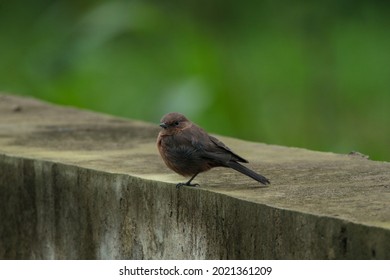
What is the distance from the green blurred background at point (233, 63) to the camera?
25.1 ft

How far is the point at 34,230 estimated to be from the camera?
6535mm

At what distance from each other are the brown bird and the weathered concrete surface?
0.22 feet

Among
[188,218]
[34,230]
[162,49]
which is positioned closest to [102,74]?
[162,49]

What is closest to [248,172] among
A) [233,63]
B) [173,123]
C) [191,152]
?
[191,152]

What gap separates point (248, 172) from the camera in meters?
5.85

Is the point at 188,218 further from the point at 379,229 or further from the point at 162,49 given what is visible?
the point at 162,49

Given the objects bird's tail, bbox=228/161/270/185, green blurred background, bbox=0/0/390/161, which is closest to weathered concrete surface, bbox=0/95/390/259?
bird's tail, bbox=228/161/270/185

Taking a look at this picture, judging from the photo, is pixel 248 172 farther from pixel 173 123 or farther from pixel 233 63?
pixel 233 63

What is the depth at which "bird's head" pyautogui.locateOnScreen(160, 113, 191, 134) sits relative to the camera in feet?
19.9

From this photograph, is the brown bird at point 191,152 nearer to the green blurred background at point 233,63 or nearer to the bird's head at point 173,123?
the bird's head at point 173,123

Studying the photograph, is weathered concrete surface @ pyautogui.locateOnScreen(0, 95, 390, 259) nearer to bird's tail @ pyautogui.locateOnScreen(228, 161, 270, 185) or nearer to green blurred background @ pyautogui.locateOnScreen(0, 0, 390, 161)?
bird's tail @ pyautogui.locateOnScreen(228, 161, 270, 185)

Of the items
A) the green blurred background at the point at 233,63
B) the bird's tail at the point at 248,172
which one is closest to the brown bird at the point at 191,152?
the bird's tail at the point at 248,172

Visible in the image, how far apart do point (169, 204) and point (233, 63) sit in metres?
A: 2.57

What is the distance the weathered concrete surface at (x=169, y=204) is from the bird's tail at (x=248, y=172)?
0.04 m
